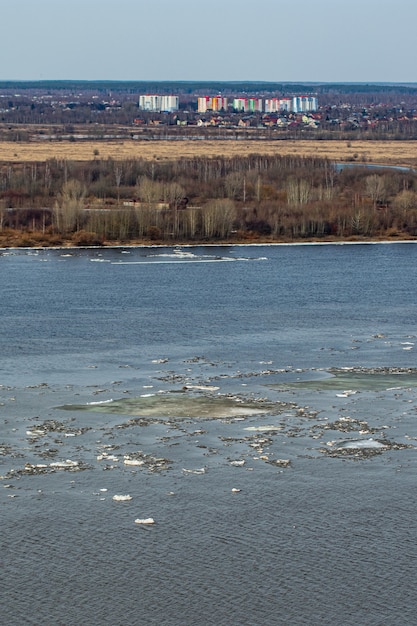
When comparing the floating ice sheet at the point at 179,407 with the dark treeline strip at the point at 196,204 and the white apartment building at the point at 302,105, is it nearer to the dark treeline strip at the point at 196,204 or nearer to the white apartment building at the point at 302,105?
the dark treeline strip at the point at 196,204

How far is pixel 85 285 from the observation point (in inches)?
1058

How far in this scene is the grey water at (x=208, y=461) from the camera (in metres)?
10.1

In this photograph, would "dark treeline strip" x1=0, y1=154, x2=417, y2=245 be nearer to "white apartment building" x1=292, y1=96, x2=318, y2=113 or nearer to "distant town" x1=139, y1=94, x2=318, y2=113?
"distant town" x1=139, y1=94, x2=318, y2=113

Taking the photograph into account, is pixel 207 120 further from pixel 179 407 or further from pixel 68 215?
pixel 179 407

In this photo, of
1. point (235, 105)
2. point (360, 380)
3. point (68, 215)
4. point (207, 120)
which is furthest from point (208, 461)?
point (235, 105)

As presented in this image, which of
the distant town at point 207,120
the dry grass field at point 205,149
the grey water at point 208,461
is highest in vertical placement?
the distant town at point 207,120

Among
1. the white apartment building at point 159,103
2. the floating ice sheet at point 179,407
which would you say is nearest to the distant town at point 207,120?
the white apartment building at point 159,103

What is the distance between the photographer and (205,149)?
2938 inches

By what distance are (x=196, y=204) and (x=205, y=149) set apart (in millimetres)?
33127

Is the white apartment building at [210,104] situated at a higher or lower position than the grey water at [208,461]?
higher

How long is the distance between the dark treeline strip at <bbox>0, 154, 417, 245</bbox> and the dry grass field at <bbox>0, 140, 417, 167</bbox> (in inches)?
555

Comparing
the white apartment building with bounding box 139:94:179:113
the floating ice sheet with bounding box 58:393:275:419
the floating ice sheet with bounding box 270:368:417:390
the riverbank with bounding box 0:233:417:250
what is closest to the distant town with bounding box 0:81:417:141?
the white apartment building with bounding box 139:94:179:113

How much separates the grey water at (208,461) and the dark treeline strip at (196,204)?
11.3 meters

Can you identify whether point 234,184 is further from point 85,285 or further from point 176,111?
point 176,111
